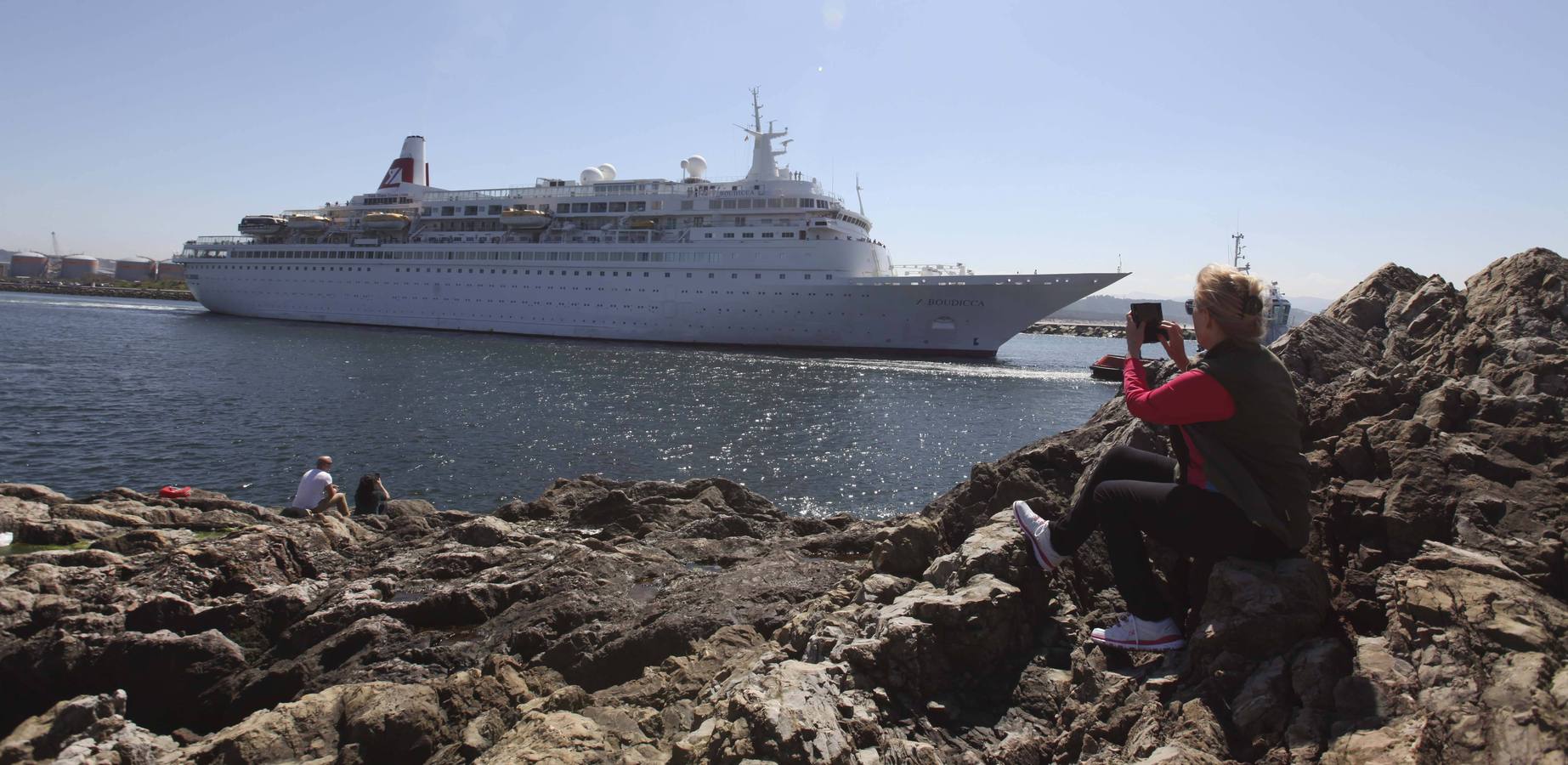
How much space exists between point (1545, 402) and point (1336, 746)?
2.81 meters

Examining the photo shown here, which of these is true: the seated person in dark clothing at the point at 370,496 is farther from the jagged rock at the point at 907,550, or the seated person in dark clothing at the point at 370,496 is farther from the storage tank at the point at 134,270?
the storage tank at the point at 134,270

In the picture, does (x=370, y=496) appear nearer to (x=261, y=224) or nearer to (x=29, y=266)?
(x=261, y=224)

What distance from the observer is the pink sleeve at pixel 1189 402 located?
3170 mm

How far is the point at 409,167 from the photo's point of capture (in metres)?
58.0

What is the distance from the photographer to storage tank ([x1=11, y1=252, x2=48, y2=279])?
5704 inches

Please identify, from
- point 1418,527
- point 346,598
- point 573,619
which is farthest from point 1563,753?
point 346,598

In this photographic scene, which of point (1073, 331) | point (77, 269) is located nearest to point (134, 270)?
point (77, 269)

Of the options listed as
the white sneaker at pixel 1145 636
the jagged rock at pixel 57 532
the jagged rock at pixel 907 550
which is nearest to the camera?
the white sneaker at pixel 1145 636

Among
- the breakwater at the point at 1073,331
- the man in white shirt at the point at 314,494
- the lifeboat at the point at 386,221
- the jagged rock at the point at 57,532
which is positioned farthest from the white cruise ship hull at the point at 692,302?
the breakwater at the point at 1073,331

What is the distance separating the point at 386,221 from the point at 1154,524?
58.2 metres

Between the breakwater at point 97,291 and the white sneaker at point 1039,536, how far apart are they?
11914 cm

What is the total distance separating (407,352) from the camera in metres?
36.5

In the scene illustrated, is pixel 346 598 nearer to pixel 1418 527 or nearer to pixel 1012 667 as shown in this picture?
pixel 1012 667

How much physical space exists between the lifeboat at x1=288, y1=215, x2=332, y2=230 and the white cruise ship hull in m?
2.67
